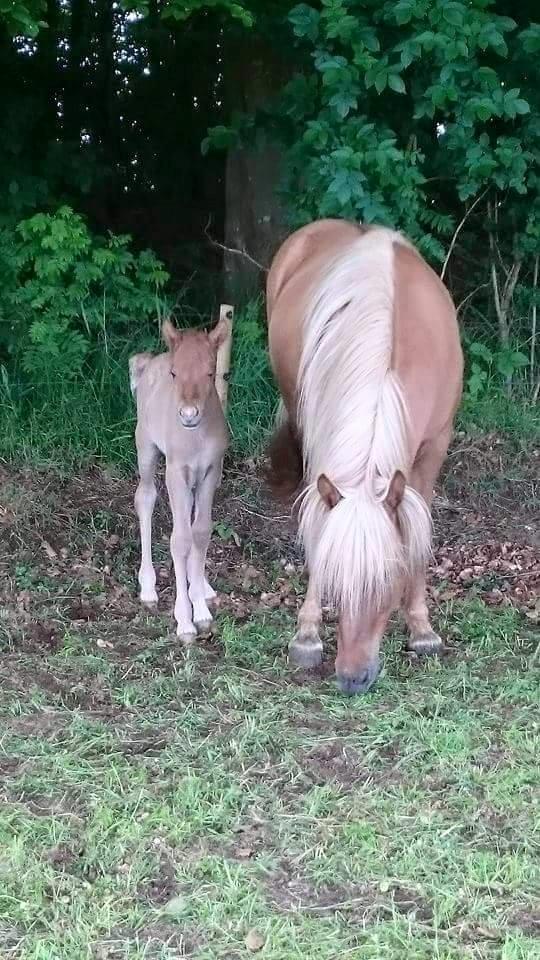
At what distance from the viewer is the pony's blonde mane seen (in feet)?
10.5

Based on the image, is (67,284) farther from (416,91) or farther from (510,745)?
(510,745)

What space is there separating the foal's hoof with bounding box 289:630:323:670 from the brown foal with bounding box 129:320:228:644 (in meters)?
0.48

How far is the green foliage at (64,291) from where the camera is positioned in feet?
19.2

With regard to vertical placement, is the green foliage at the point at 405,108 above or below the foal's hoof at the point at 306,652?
above

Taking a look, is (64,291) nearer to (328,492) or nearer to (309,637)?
(309,637)

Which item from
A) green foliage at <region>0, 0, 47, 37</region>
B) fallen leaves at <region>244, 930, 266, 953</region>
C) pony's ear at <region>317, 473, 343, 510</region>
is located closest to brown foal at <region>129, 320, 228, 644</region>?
pony's ear at <region>317, 473, 343, 510</region>

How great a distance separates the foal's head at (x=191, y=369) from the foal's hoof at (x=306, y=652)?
1.03 m

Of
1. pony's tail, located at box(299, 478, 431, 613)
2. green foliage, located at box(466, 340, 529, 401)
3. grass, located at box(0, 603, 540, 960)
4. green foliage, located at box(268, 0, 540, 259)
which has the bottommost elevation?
grass, located at box(0, 603, 540, 960)

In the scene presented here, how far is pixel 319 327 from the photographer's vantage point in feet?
12.8

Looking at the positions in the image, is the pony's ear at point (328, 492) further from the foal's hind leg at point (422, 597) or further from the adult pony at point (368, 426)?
the foal's hind leg at point (422, 597)

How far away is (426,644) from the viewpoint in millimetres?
4125

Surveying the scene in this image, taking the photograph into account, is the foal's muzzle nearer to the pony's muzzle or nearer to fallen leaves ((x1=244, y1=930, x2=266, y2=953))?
the pony's muzzle

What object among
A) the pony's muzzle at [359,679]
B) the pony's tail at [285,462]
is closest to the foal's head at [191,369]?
the pony's tail at [285,462]

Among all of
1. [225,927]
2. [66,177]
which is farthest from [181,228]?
[225,927]
